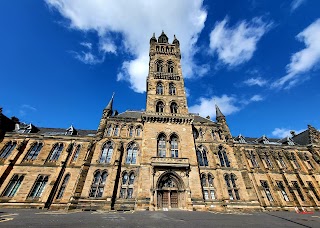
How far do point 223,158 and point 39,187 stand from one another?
27379 mm

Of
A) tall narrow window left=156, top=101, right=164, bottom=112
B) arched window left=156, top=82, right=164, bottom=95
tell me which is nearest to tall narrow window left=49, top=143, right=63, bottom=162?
tall narrow window left=156, top=101, right=164, bottom=112

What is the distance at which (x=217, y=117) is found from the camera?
32031mm

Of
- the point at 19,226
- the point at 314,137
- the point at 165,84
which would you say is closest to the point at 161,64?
the point at 165,84

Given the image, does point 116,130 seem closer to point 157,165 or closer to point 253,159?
point 157,165

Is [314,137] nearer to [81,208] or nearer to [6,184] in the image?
[81,208]

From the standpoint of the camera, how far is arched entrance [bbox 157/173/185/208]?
20.3 meters

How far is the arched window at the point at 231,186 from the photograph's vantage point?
893 inches

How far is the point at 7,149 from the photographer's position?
25203mm

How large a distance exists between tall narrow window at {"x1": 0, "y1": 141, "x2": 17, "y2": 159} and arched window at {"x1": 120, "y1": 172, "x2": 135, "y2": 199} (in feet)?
61.0

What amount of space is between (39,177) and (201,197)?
22634 millimetres

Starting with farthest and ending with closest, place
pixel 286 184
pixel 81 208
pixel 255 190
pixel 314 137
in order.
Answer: pixel 314 137 → pixel 286 184 → pixel 255 190 → pixel 81 208

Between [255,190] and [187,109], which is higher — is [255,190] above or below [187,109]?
below

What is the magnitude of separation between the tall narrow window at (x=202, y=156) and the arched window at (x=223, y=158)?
8.26ft

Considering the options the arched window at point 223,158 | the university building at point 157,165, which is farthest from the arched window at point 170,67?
the arched window at point 223,158
